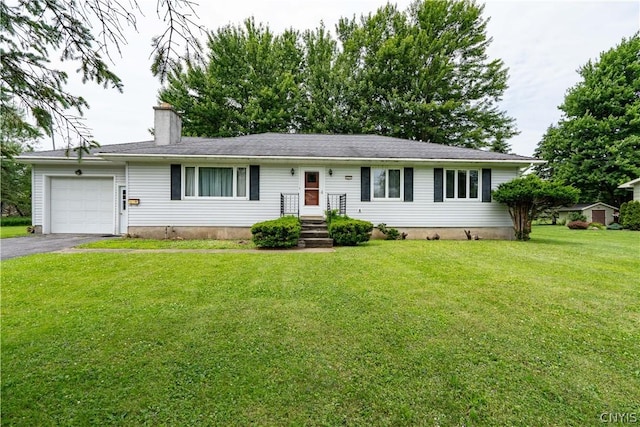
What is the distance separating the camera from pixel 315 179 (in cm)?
1066

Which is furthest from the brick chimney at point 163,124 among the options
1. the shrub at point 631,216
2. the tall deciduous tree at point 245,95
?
the shrub at point 631,216

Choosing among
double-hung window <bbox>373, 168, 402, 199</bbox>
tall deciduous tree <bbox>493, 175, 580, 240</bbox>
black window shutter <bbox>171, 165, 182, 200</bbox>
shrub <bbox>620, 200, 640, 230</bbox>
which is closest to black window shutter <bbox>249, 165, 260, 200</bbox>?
black window shutter <bbox>171, 165, 182, 200</bbox>

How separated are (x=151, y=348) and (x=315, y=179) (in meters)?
8.37

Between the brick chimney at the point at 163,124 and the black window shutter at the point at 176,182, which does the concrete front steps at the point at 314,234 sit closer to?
the black window shutter at the point at 176,182

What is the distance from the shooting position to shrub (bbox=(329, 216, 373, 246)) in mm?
8625

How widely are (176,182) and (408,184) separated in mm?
8187

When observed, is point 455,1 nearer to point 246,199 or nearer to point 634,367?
point 246,199

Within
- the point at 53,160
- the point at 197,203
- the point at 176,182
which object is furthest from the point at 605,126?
the point at 53,160

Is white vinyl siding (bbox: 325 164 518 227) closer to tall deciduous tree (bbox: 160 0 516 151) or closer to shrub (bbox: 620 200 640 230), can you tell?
tall deciduous tree (bbox: 160 0 516 151)

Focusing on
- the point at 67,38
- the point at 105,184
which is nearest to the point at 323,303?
the point at 67,38

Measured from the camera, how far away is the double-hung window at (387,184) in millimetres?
10719

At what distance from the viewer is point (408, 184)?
10648 mm

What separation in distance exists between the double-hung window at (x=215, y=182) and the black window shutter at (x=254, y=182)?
0.73 ft

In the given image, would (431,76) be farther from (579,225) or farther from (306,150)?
(306,150)
